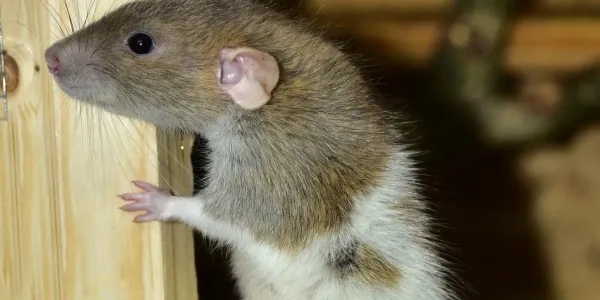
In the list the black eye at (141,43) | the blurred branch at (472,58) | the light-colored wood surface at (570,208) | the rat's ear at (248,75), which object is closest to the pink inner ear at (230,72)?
the rat's ear at (248,75)

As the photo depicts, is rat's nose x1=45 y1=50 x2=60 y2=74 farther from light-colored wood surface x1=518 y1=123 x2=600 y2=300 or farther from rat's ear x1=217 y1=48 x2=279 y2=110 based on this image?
light-colored wood surface x1=518 y1=123 x2=600 y2=300

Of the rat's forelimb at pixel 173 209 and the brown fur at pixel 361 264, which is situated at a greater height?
the rat's forelimb at pixel 173 209

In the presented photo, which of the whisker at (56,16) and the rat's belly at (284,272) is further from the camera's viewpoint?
the rat's belly at (284,272)

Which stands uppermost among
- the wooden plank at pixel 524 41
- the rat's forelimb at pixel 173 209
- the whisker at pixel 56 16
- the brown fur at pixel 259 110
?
the wooden plank at pixel 524 41

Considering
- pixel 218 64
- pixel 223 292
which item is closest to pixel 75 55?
pixel 218 64

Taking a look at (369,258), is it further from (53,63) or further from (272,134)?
(53,63)

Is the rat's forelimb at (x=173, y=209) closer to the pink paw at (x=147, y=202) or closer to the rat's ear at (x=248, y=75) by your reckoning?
the pink paw at (x=147, y=202)
